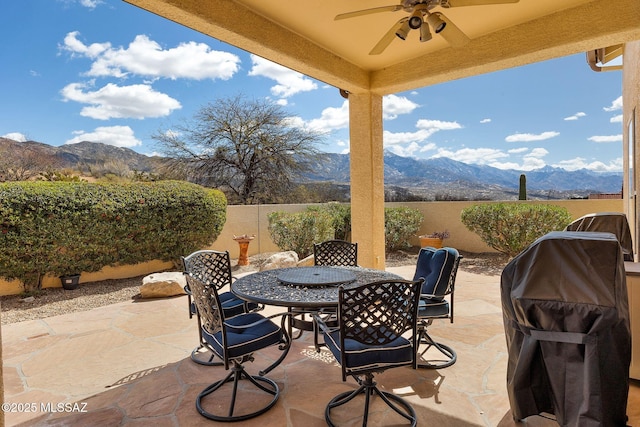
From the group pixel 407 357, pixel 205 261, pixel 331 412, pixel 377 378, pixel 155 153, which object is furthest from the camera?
pixel 155 153

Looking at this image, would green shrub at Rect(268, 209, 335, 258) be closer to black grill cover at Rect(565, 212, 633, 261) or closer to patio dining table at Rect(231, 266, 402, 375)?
patio dining table at Rect(231, 266, 402, 375)

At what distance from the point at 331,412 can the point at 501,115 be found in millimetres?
16641

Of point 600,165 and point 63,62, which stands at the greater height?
point 63,62

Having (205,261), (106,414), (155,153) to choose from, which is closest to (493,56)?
(205,261)

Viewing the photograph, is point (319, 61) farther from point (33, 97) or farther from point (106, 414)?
point (33, 97)

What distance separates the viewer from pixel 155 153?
13.2 metres

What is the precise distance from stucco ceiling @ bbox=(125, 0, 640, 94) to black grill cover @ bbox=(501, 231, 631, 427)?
2.59 m

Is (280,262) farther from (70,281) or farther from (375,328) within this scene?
(375,328)

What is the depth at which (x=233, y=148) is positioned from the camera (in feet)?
43.4

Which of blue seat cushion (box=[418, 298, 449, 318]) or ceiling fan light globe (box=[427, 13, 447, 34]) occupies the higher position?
ceiling fan light globe (box=[427, 13, 447, 34])

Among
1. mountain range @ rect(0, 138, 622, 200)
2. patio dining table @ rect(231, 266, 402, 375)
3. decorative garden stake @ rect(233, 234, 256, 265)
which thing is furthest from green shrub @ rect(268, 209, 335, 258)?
mountain range @ rect(0, 138, 622, 200)

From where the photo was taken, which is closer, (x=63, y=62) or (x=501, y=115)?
(x=63, y=62)

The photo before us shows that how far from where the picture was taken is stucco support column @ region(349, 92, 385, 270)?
5.35 m

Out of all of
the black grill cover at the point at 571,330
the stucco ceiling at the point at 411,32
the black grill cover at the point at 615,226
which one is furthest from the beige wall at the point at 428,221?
the black grill cover at the point at 571,330
